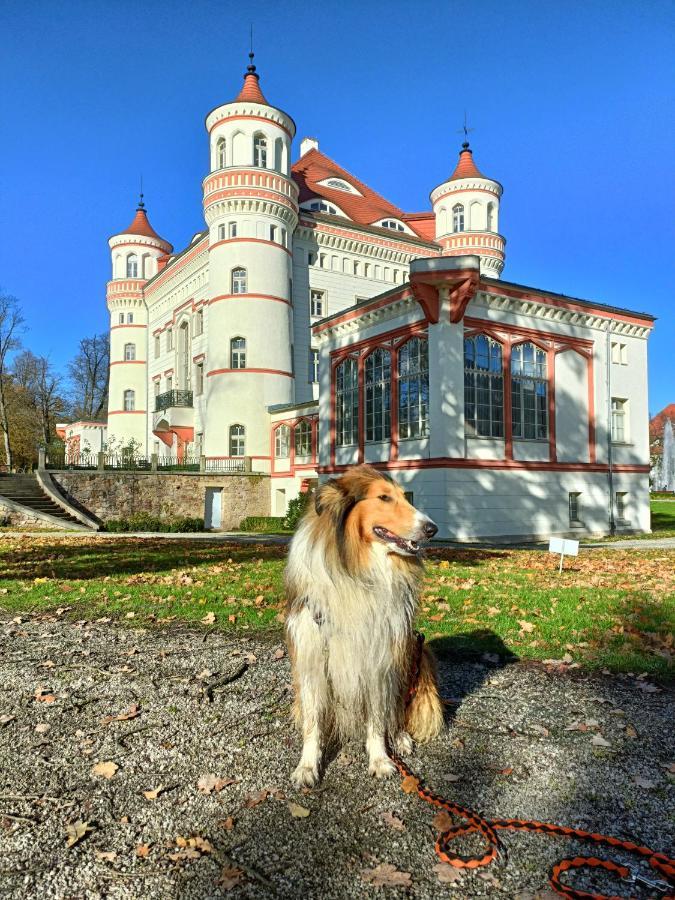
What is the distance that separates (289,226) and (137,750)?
3500cm

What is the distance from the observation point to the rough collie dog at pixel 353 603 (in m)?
2.97

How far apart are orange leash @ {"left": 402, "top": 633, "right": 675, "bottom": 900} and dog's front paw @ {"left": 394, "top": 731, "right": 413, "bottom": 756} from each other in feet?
1.66

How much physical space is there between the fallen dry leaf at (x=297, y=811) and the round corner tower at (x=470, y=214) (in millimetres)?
40889

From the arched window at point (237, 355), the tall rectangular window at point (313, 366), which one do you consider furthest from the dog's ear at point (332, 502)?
the tall rectangular window at point (313, 366)

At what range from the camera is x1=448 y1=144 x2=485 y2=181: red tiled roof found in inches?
1574

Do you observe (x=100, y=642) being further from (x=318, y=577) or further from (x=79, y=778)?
(x=318, y=577)

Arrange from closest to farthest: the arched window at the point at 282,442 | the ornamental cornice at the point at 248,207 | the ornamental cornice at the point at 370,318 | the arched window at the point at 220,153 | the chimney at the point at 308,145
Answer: the ornamental cornice at the point at 370,318, the arched window at the point at 282,442, the ornamental cornice at the point at 248,207, the arched window at the point at 220,153, the chimney at the point at 308,145

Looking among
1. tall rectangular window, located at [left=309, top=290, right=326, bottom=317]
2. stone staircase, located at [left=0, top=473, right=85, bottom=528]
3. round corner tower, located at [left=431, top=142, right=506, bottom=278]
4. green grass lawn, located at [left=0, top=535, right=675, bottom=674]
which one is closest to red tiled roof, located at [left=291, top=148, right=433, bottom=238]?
round corner tower, located at [left=431, top=142, right=506, bottom=278]

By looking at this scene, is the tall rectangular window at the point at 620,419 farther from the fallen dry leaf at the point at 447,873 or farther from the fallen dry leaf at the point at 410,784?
the fallen dry leaf at the point at 447,873

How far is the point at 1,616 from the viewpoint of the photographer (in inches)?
275

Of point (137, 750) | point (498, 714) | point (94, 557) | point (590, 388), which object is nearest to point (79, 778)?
point (137, 750)

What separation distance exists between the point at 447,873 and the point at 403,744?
1041mm

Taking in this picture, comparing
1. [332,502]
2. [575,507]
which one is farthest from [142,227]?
[332,502]

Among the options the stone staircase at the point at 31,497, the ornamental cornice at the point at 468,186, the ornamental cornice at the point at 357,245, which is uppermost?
the ornamental cornice at the point at 468,186
